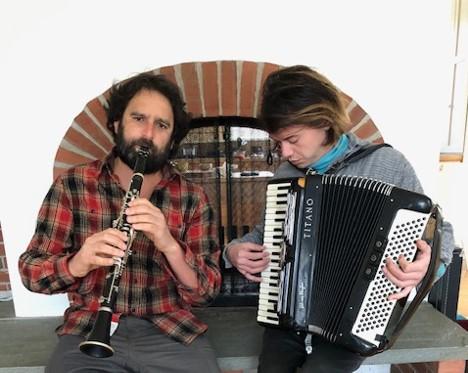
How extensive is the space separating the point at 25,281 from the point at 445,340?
1.33 m

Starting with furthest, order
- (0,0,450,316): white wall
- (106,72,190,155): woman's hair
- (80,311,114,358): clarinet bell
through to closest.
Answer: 1. (0,0,450,316): white wall
2. (106,72,190,155): woman's hair
3. (80,311,114,358): clarinet bell

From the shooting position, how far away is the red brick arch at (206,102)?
1.60 metres

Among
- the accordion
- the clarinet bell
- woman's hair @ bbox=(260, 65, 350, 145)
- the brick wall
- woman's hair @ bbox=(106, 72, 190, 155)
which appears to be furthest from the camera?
the brick wall

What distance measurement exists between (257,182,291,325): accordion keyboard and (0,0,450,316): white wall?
0.64 metres

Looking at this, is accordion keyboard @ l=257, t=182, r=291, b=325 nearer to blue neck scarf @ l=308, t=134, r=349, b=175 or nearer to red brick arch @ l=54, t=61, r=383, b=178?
blue neck scarf @ l=308, t=134, r=349, b=175

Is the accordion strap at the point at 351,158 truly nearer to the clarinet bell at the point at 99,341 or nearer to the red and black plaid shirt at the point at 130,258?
the red and black plaid shirt at the point at 130,258

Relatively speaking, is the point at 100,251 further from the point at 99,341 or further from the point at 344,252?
the point at 344,252

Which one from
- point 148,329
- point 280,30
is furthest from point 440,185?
point 148,329

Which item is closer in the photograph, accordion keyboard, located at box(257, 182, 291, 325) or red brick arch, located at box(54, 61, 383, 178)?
accordion keyboard, located at box(257, 182, 291, 325)

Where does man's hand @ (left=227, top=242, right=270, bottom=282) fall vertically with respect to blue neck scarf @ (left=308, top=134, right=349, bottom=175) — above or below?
below

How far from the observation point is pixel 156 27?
5.10ft

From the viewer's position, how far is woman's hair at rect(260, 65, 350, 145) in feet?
3.84

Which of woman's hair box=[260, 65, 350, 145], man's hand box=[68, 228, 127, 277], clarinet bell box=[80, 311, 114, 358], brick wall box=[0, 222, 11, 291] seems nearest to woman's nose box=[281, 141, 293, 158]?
woman's hair box=[260, 65, 350, 145]

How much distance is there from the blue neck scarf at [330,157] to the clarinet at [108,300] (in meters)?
0.49
